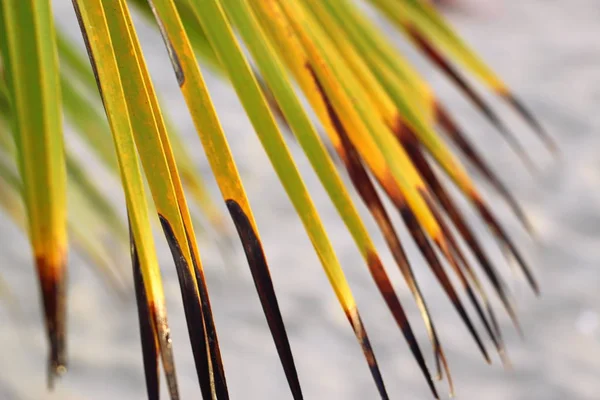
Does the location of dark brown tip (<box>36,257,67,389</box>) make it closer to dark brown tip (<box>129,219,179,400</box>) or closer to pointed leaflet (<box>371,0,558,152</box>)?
dark brown tip (<box>129,219,179,400</box>)

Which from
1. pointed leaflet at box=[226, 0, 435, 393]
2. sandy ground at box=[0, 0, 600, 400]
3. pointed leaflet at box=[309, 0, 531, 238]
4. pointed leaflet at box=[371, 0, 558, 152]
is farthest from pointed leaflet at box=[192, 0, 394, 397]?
sandy ground at box=[0, 0, 600, 400]

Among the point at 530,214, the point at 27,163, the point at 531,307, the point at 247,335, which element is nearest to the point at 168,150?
the point at 27,163

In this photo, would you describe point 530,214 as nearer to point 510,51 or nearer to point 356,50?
point 510,51

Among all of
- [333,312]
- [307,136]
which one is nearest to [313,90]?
[307,136]

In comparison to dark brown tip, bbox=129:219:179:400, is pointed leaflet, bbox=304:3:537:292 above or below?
above

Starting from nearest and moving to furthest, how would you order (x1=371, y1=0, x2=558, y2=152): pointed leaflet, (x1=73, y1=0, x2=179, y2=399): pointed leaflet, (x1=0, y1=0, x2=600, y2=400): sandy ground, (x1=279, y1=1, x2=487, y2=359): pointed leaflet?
1. (x1=73, y1=0, x2=179, y2=399): pointed leaflet
2. (x1=279, y1=1, x2=487, y2=359): pointed leaflet
3. (x1=371, y1=0, x2=558, y2=152): pointed leaflet
4. (x1=0, y1=0, x2=600, y2=400): sandy ground

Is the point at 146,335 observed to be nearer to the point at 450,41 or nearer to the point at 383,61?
the point at 383,61

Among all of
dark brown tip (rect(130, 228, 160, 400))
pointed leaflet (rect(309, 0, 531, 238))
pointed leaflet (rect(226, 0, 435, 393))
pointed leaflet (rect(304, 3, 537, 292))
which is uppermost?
pointed leaflet (rect(309, 0, 531, 238))
